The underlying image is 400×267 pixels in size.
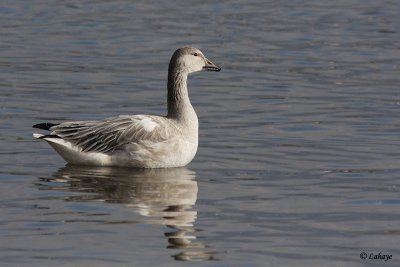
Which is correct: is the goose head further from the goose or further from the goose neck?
the goose

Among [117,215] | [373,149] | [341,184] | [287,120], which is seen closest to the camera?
[117,215]

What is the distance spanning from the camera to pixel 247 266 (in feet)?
36.3

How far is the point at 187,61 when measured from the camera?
663 inches

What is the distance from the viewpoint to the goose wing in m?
15.9

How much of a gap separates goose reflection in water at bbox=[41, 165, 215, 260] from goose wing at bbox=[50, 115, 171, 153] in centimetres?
32

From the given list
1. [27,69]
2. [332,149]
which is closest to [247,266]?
[332,149]

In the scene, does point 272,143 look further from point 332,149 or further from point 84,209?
point 84,209

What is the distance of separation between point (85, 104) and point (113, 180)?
15.2 ft

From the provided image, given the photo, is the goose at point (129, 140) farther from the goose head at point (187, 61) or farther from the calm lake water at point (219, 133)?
the goose head at point (187, 61)

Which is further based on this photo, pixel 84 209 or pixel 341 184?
pixel 341 184

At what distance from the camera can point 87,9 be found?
3044 centimetres

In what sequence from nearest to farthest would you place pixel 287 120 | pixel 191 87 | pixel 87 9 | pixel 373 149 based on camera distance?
1. pixel 373 149
2. pixel 287 120
3. pixel 191 87
4. pixel 87 9
